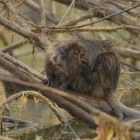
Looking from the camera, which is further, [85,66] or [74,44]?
[74,44]

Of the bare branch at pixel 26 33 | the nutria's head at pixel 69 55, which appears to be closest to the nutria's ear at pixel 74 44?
the nutria's head at pixel 69 55

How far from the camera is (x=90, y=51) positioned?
5.46 meters

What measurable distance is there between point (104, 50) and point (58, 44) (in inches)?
16.6

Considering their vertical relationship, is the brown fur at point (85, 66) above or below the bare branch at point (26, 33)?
below

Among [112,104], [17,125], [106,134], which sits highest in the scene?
[106,134]

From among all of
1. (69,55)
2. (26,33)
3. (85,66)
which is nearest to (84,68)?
(85,66)

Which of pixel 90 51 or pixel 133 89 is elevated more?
pixel 90 51

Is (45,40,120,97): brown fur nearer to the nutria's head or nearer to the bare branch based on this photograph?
the nutria's head

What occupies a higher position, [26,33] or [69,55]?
[26,33]

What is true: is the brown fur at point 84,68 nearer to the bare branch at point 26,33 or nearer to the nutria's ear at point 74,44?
the nutria's ear at point 74,44

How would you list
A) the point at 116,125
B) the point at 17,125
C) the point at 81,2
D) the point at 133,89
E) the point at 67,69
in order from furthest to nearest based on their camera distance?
the point at 81,2
the point at 133,89
the point at 17,125
the point at 67,69
the point at 116,125

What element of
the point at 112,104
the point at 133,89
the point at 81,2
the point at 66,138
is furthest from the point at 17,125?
the point at 81,2

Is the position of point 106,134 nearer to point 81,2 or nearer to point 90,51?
point 90,51

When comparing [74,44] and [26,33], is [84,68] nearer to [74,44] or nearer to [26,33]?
[74,44]
